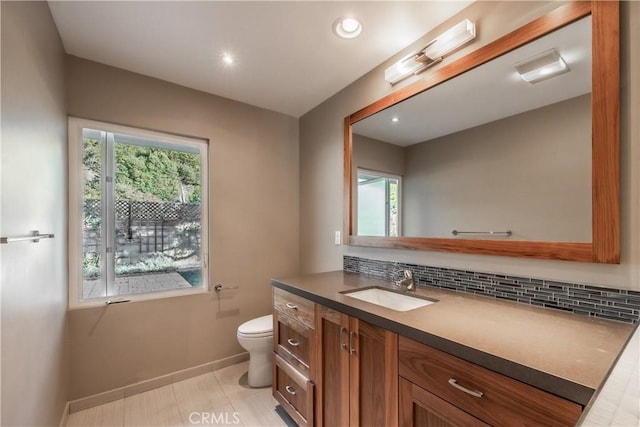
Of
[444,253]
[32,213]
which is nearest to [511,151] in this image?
[444,253]

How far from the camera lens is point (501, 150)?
1.40m

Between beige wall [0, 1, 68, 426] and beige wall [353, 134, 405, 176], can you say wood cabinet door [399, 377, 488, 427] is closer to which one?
beige wall [353, 134, 405, 176]

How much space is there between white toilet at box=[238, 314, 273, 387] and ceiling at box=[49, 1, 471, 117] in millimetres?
2009

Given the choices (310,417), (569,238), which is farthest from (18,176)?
(569,238)

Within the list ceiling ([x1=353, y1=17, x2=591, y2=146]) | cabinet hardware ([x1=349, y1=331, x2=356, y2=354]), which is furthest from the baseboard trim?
ceiling ([x1=353, y1=17, x2=591, y2=146])

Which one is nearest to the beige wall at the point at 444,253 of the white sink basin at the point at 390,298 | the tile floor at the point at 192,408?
the white sink basin at the point at 390,298

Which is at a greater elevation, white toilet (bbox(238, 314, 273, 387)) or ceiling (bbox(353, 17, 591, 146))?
ceiling (bbox(353, 17, 591, 146))

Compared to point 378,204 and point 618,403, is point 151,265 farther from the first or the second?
point 618,403

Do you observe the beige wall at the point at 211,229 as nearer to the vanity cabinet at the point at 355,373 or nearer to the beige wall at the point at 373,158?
the beige wall at the point at 373,158

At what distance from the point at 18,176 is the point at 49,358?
3.38 ft

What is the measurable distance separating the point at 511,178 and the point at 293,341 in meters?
1.55

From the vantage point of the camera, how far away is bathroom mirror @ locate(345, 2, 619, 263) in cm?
107

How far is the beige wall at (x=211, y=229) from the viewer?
2.01m

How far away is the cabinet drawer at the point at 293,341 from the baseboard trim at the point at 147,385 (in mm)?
858
